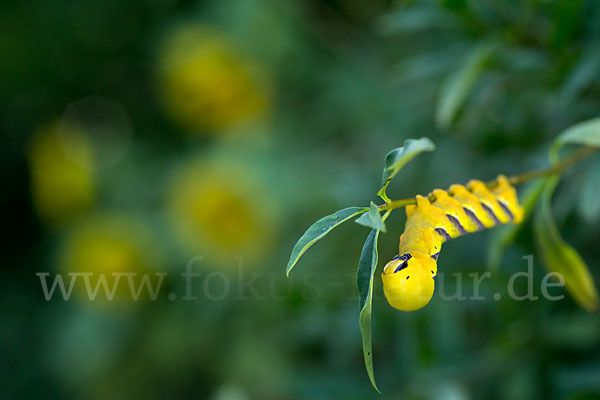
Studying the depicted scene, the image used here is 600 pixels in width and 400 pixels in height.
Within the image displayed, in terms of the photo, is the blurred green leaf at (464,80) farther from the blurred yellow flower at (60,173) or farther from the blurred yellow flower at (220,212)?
the blurred yellow flower at (60,173)

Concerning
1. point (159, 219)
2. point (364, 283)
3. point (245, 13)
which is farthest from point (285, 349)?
point (245, 13)

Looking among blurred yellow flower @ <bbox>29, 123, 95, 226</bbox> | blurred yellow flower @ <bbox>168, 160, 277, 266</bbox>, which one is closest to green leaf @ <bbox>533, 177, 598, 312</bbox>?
blurred yellow flower @ <bbox>168, 160, 277, 266</bbox>

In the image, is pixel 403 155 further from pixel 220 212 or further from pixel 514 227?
pixel 220 212

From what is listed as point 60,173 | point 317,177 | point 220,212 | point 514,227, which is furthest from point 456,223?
point 60,173

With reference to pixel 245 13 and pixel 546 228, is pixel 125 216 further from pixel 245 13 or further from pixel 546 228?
pixel 546 228

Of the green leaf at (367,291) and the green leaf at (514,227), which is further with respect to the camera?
the green leaf at (514,227)

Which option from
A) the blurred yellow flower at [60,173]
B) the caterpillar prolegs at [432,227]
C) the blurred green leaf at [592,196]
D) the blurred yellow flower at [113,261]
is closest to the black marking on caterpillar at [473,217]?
the caterpillar prolegs at [432,227]

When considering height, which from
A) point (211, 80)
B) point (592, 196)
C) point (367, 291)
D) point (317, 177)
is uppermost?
point (211, 80)
